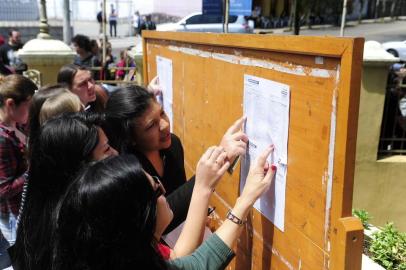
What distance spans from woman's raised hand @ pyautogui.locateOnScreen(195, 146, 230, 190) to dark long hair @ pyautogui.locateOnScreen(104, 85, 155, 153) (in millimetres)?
548

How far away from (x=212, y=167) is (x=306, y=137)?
426 millimetres

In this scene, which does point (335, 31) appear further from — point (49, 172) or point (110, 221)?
point (110, 221)

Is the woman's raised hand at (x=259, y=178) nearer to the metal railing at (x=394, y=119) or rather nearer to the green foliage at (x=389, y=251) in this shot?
the green foliage at (x=389, y=251)

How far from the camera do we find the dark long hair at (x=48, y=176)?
1.36 m

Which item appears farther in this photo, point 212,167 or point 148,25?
point 148,25

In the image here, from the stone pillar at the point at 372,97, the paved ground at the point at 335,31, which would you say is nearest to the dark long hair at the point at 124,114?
the stone pillar at the point at 372,97

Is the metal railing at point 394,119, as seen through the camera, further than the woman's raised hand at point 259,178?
Yes

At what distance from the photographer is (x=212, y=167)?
1.54 m

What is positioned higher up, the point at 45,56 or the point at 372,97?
the point at 45,56

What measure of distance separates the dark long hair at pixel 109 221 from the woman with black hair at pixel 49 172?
0.16 meters

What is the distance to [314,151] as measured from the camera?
1194 mm

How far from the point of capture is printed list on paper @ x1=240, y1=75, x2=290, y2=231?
1329 millimetres

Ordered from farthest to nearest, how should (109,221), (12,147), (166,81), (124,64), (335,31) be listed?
(335,31)
(124,64)
(166,81)
(12,147)
(109,221)

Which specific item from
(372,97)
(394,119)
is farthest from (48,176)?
(394,119)
